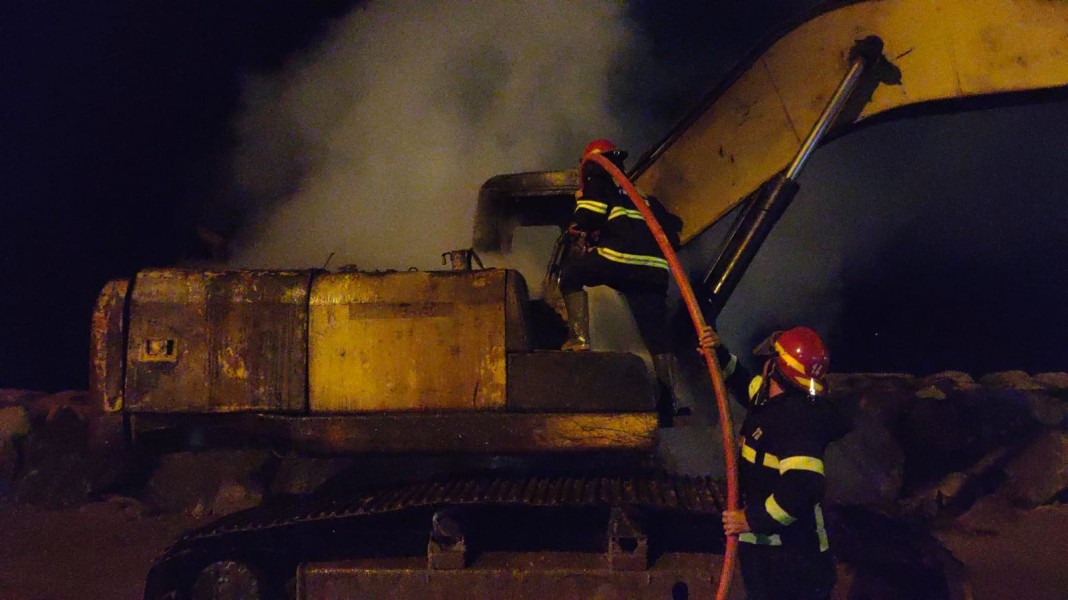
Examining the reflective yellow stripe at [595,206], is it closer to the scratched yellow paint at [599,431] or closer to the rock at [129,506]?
the scratched yellow paint at [599,431]

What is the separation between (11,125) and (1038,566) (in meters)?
15.5

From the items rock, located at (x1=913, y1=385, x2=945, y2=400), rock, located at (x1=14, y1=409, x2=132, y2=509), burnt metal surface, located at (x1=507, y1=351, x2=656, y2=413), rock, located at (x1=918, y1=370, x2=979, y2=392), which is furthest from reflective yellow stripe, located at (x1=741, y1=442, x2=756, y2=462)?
rock, located at (x1=14, y1=409, x2=132, y2=509)

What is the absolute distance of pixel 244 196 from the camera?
10141 millimetres

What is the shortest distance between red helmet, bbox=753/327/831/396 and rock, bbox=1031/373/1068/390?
5.37 metres

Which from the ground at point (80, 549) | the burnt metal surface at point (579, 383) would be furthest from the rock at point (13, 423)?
the burnt metal surface at point (579, 383)

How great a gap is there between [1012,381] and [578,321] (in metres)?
5.81

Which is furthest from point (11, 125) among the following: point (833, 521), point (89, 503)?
point (833, 521)

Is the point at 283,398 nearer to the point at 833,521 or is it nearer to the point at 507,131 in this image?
the point at 833,521

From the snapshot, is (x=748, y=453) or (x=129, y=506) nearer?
(x=748, y=453)

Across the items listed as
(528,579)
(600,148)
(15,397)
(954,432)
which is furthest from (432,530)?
(15,397)

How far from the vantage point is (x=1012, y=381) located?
23.1ft

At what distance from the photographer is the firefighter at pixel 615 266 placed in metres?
3.64

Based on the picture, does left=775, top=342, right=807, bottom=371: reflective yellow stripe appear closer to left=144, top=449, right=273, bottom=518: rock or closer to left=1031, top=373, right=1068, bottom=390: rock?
left=1031, top=373, right=1068, bottom=390: rock

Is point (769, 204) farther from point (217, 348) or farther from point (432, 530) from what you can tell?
point (217, 348)
